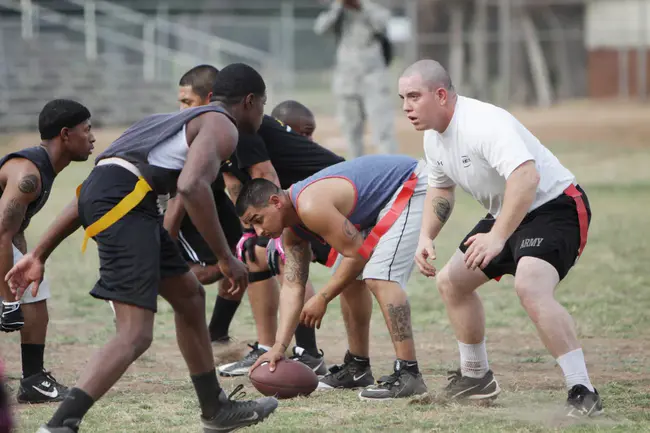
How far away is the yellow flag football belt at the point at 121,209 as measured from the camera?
17.7 ft

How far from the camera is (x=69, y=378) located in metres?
7.35

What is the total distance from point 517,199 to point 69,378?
3.32 m

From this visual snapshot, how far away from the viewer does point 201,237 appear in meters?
8.18

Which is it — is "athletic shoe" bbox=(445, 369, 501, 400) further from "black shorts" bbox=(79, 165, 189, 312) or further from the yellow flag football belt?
the yellow flag football belt

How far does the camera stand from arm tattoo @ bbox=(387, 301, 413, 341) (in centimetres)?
657

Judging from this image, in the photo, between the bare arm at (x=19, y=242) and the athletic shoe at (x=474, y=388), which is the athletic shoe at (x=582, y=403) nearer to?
the athletic shoe at (x=474, y=388)

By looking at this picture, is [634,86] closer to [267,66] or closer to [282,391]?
[267,66]

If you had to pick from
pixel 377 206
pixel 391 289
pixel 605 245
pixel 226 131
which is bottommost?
pixel 605 245

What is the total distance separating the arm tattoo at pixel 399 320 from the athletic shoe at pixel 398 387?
0.17 m

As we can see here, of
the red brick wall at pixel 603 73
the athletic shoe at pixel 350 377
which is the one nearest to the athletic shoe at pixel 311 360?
the athletic shoe at pixel 350 377

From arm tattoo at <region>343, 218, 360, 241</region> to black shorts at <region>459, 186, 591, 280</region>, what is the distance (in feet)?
2.54

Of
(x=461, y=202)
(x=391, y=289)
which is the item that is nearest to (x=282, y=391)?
(x=391, y=289)

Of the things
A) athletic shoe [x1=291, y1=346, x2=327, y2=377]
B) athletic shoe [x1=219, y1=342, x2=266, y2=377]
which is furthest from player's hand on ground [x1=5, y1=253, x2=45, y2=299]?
athletic shoe [x1=291, y1=346, x2=327, y2=377]

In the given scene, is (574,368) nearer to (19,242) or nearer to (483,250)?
(483,250)
